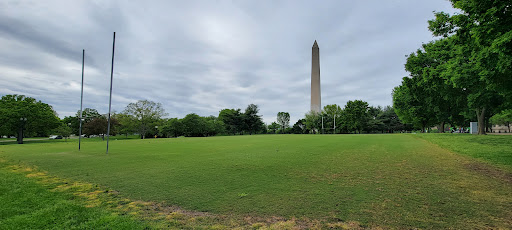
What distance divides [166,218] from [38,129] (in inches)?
1990

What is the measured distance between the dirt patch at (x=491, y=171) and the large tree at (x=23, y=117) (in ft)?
162

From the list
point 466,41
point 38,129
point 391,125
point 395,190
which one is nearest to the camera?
point 395,190

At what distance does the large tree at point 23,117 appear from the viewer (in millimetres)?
35250

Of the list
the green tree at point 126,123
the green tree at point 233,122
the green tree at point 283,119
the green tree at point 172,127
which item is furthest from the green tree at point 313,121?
the green tree at point 126,123

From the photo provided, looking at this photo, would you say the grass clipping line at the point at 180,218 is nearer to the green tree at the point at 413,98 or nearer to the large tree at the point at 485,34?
the large tree at the point at 485,34

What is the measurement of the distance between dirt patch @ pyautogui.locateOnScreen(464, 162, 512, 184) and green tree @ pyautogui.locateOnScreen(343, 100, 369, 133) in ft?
245

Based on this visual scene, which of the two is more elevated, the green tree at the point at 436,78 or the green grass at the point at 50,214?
the green tree at the point at 436,78

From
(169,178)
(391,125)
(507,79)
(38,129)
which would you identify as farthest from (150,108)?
(391,125)

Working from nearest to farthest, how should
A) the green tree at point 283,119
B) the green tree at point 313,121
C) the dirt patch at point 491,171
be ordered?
the dirt patch at point 491,171 → the green tree at point 313,121 → the green tree at point 283,119

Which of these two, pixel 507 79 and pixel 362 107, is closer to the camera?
pixel 507 79

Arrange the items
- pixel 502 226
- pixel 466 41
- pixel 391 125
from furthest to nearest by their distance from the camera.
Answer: pixel 391 125 → pixel 466 41 → pixel 502 226

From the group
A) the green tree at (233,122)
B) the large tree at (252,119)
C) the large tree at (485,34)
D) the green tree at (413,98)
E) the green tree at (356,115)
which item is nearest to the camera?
the large tree at (485,34)

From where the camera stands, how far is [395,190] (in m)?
5.75

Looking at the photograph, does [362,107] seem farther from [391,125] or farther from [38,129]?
[38,129]
